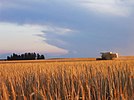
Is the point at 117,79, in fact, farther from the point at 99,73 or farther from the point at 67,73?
the point at 67,73

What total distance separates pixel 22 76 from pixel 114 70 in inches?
54.3

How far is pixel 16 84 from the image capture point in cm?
450

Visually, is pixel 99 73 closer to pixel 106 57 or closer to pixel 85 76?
pixel 85 76

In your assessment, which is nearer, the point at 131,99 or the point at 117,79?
the point at 131,99

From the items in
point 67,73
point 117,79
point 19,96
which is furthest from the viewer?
point 67,73

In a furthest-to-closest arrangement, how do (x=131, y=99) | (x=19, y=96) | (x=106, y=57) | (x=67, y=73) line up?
1. (x=106, y=57)
2. (x=67, y=73)
3. (x=19, y=96)
4. (x=131, y=99)

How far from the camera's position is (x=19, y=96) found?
3.81 metres

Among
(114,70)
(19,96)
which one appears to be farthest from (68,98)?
(114,70)

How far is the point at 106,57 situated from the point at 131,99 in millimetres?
23580

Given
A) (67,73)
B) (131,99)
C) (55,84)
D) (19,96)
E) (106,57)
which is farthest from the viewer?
(106,57)

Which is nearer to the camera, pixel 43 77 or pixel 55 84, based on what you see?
pixel 55 84

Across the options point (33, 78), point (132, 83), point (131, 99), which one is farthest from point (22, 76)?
point (131, 99)

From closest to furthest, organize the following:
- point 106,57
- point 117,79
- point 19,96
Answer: point 19,96 < point 117,79 < point 106,57

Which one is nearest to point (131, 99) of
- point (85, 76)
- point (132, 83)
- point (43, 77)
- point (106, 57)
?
point (132, 83)
